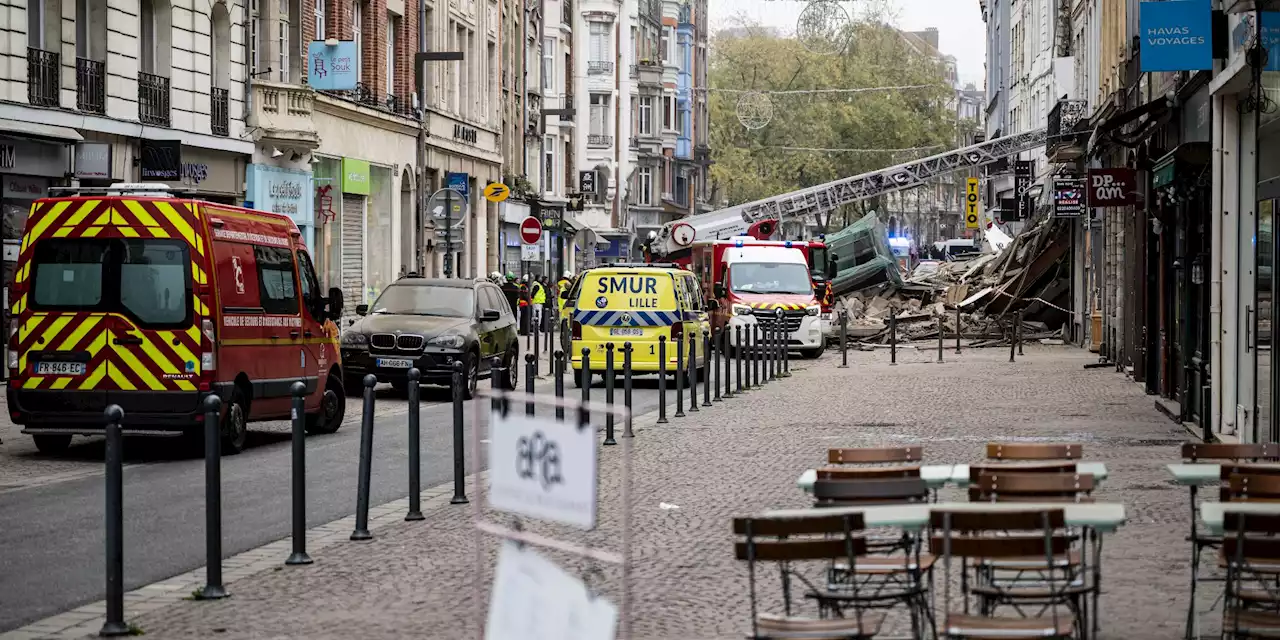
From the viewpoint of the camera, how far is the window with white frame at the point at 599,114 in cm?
8931

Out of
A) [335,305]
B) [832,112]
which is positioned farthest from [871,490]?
[832,112]

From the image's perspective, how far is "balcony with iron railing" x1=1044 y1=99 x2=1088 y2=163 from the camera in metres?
38.9

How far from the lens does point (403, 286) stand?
27141 mm

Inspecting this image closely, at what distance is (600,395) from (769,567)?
1632 cm

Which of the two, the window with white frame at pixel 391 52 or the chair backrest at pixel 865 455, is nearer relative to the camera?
the chair backrest at pixel 865 455

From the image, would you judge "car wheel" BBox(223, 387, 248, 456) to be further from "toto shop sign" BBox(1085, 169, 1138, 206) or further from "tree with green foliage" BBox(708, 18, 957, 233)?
"tree with green foliage" BBox(708, 18, 957, 233)

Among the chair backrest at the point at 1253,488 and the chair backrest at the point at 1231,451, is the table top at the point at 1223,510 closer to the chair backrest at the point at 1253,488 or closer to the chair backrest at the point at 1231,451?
the chair backrest at the point at 1253,488

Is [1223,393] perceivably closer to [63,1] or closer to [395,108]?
[63,1]

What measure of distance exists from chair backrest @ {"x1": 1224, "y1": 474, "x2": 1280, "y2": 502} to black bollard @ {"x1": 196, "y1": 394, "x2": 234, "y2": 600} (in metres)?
4.84

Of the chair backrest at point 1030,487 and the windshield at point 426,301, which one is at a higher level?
the windshield at point 426,301

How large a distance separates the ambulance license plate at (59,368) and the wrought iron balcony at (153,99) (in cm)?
1409

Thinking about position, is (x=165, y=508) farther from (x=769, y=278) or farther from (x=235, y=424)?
(x=769, y=278)

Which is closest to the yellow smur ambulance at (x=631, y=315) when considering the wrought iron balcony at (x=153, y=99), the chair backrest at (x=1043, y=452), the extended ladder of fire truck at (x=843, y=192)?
the wrought iron balcony at (x=153, y=99)

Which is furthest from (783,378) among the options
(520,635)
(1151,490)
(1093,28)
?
(520,635)
